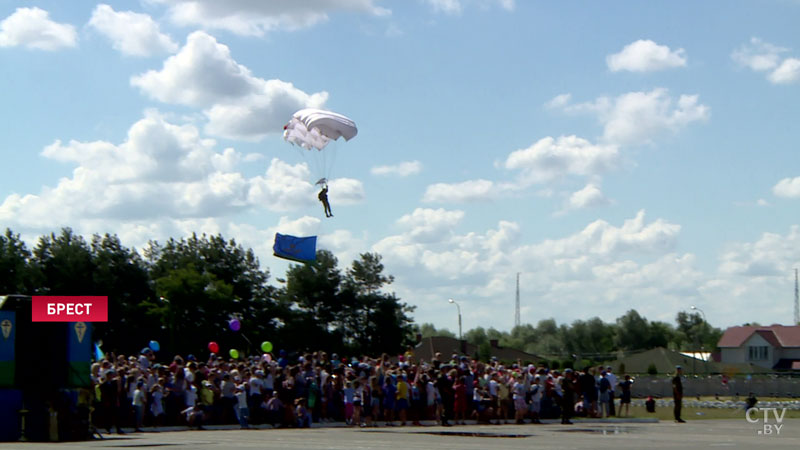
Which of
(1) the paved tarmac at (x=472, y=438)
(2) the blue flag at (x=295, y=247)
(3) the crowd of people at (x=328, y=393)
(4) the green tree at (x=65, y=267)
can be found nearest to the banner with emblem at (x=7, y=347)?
(1) the paved tarmac at (x=472, y=438)

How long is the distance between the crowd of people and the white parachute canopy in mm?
6156

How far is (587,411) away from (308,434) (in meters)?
12.7

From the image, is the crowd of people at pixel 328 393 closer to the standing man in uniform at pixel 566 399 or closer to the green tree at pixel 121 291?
the standing man in uniform at pixel 566 399

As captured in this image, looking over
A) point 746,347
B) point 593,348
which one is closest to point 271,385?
point 746,347

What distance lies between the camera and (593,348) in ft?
483

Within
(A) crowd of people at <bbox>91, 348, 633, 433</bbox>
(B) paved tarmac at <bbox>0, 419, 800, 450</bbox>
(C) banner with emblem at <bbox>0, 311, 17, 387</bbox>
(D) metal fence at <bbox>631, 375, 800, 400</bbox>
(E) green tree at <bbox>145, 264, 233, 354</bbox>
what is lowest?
(D) metal fence at <bbox>631, 375, 800, 400</bbox>

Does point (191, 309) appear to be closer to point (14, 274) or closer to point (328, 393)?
point (14, 274)

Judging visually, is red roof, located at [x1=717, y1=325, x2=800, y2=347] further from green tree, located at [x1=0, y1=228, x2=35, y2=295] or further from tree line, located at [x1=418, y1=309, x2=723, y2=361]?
green tree, located at [x1=0, y1=228, x2=35, y2=295]

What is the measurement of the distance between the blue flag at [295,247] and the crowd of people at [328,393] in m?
6.56

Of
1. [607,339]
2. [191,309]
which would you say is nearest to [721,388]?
[191,309]

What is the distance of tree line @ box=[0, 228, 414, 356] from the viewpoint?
77.4 metres

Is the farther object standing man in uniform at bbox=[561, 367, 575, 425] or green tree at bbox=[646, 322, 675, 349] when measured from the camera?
green tree at bbox=[646, 322, 675, 349]

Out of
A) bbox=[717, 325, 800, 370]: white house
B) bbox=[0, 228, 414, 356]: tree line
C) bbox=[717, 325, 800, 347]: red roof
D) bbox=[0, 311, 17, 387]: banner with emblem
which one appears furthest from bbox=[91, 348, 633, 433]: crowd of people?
bbox=[717, 325, 800, 347]: red roof

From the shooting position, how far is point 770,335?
118062 mm
